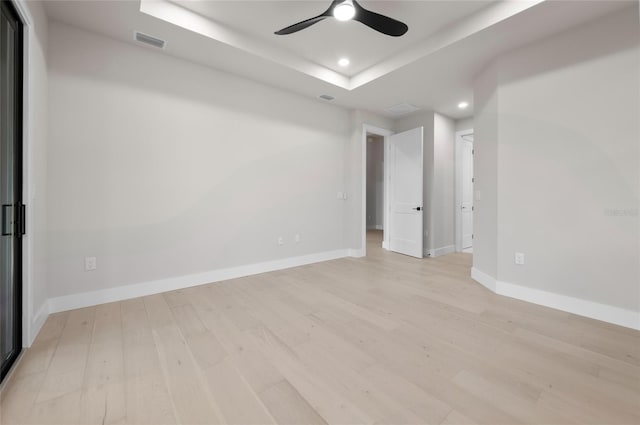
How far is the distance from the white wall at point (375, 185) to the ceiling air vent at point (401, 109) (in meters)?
4.06

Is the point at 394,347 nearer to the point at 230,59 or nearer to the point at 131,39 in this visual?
the point at 230,59

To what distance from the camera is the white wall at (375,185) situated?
30.1 feet

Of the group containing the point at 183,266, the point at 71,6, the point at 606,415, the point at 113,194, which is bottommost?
the point at 606,415

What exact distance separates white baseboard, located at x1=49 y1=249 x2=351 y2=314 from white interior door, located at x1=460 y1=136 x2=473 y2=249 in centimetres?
341

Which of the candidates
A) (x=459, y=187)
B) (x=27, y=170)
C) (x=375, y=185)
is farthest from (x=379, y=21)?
(x=375, y=185)

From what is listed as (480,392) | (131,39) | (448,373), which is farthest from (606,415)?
(131,39)

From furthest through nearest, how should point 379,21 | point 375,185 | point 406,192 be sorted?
point 375,185, point 406,192, point 379,21

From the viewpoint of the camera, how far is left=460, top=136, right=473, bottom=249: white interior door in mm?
5457

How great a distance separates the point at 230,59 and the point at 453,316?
3.65 m

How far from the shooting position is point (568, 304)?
2.57 meters

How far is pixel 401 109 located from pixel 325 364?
4.52 metres

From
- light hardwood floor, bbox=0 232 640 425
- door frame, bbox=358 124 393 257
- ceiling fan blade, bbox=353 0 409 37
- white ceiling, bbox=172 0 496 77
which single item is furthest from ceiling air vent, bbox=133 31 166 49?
door frame, bbox=358 124 393 257

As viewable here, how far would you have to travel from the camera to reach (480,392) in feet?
4.82

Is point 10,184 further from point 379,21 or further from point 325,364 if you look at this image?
point 379,21
